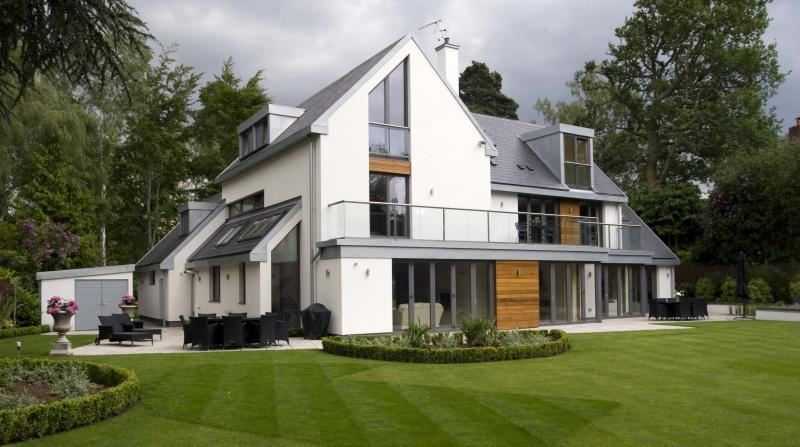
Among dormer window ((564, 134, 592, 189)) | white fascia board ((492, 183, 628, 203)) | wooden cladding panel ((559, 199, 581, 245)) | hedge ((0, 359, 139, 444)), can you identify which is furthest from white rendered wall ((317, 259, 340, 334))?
dormer window ((564, 134, 592, 189))

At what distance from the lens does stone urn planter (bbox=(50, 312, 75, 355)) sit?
15320 mm

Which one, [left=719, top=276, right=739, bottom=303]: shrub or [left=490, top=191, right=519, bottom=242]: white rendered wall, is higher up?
[left=490, top=191, right=519, bottom=242]: white rendered wall

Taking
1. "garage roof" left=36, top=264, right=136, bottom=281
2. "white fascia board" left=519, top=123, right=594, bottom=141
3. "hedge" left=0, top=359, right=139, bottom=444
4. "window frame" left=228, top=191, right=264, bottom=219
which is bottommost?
"hedge" left=0, top=359, right=139, bottom=444

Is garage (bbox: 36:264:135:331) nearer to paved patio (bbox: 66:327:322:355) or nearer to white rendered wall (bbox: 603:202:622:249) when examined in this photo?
paved patio (bbox: 66:327:322:355)

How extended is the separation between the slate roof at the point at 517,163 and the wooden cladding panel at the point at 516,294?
3537 mm

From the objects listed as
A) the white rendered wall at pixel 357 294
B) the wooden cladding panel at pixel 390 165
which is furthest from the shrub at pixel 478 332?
the wooden cladding panel at pixel 390 165

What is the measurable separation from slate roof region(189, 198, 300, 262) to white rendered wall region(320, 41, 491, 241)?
179 centimetres

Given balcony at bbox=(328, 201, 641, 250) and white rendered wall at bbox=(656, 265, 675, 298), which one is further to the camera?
white rendered wall at bbox=(656, 265, 675, 298)

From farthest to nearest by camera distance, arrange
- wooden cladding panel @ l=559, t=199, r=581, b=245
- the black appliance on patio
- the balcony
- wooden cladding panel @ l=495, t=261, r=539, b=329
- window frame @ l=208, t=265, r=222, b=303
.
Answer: window frame @ l=208, t=265, r=222, b=303 < wooden cladding panel @ l=559, t=199, r=581, b=245 < wooden cladding panel @ l=495, t=261, r=539, b=329 < the balcony < the black appliance on patio

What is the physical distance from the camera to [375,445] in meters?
7.25

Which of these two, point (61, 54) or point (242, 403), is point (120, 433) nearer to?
point (242, 403)

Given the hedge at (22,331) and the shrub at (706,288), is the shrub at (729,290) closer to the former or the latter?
the shrub at (706,288)

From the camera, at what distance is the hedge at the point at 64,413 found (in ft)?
24.2

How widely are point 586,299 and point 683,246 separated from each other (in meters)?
15.3
